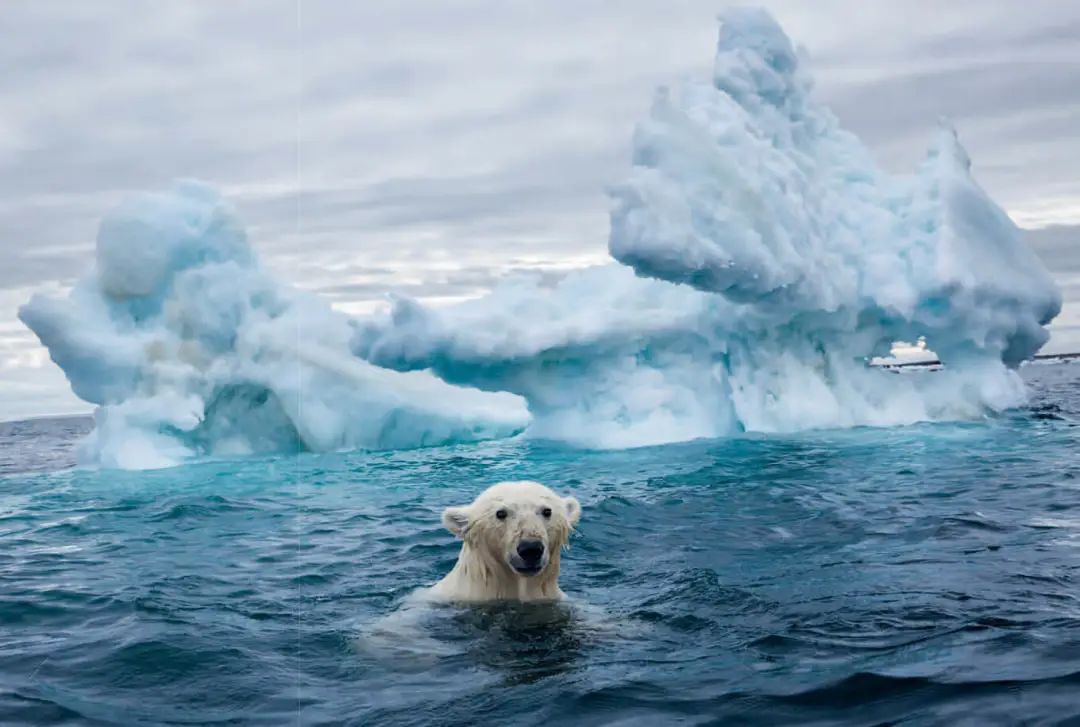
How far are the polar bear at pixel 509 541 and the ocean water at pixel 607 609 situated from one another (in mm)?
162

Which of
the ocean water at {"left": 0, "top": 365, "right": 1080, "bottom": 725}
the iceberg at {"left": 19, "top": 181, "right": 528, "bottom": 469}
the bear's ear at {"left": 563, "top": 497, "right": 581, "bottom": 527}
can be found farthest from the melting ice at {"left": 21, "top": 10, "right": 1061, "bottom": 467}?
the bear's ear at {"left": 563, "top": 497, "right": 581, "bottom": 527}

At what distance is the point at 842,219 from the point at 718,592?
13.1 meters

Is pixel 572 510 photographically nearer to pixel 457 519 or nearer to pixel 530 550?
pixel 530 550

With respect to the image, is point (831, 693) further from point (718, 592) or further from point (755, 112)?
point (755, 112)

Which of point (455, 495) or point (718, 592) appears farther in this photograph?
point (455, 495)

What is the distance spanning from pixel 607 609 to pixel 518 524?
2.77 feet

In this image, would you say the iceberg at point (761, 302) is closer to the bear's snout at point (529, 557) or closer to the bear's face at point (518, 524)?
the bear's face at point (518, 524)

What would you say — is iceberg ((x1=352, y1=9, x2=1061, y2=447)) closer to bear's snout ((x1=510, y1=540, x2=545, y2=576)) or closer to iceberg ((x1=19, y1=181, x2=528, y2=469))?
iceberg ((x1=19, y1=181, x2=528, y2=469))

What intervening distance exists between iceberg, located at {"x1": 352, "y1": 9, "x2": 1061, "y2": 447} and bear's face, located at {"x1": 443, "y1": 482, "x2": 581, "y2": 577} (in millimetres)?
8694

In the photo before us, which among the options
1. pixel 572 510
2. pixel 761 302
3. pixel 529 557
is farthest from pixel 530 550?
pixel 761 302

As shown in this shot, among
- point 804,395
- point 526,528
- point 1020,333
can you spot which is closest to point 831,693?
point 526,528

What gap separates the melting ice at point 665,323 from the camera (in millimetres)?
16016

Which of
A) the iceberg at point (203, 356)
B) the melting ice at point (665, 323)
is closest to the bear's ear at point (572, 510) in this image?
the melting ice at point (665, 323)

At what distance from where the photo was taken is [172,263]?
18.4 m
